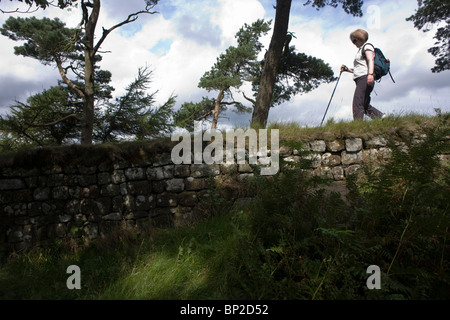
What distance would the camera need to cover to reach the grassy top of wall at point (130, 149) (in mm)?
4789

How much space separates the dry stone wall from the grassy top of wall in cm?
6

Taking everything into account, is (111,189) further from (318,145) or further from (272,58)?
(272,58)

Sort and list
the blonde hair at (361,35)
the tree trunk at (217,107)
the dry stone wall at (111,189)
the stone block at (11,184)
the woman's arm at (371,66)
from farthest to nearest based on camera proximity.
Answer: the tree trunk at (217,107)
the blonde hair at (361,35)
the woman's arm at (371,66)
the stone block at (11,184)
the dry stone wall at (111,189)

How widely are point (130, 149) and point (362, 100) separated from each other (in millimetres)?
4787

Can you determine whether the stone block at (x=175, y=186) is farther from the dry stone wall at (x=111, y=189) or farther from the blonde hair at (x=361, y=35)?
the blonde hair at (x=361, y=35)

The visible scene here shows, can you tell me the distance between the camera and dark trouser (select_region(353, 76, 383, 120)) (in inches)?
211

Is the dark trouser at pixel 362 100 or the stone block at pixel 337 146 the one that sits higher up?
the dark trouser at pixel 362 100

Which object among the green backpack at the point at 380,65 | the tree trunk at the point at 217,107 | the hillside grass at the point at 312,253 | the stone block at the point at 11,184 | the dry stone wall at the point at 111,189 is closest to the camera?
the hillside grass at the point at 312,253

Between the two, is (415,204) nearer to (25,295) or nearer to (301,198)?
(301,198)

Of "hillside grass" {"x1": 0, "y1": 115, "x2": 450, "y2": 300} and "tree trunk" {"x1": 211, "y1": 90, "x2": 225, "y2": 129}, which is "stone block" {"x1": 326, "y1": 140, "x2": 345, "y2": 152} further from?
"tree trunk" {"x1": 211, "y1": 90, "x2": 225, "y2": 129}

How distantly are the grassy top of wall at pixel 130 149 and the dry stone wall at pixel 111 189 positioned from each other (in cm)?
6
